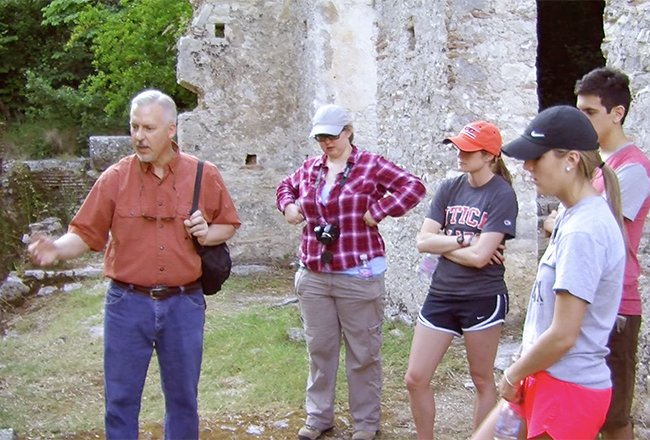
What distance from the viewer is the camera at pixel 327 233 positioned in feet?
15.1

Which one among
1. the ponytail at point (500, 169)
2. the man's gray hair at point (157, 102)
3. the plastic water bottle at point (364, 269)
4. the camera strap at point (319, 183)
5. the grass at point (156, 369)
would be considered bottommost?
the grass at point (156, 369)

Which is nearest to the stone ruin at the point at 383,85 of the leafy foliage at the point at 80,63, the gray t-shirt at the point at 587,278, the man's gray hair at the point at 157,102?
the leafy foliage at the point at 80,63

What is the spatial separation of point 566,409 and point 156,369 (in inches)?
171

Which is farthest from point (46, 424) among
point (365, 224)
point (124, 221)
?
point (365, 224)

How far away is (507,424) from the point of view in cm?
283

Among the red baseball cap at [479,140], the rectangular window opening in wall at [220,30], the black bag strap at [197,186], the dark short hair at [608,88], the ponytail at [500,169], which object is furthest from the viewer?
the rectangular window opening in wall at [220,30]

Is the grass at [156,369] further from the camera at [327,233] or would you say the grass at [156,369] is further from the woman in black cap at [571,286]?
the woman in black cap at [571,286]

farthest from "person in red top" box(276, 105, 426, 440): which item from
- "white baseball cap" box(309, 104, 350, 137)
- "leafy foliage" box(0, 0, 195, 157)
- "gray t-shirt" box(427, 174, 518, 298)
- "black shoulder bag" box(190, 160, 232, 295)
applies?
"leafy foliage" box(0, 0, 195, 157)

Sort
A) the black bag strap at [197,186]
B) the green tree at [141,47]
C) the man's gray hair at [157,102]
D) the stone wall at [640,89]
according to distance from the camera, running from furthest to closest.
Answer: the green tree at [141,47] → the stone wall at [640,89] → the black bag strap at [197,186] → the man's gray hair at [157,102]

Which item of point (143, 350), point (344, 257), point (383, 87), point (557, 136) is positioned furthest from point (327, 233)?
point (383, 87)

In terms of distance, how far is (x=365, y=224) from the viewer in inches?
184

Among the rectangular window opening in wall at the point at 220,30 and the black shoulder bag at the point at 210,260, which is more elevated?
the rectangular window opening in wall at the point at 220,30

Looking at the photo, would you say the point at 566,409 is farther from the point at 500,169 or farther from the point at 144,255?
the point at 144,255

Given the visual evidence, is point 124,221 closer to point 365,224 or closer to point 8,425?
point 365,224
